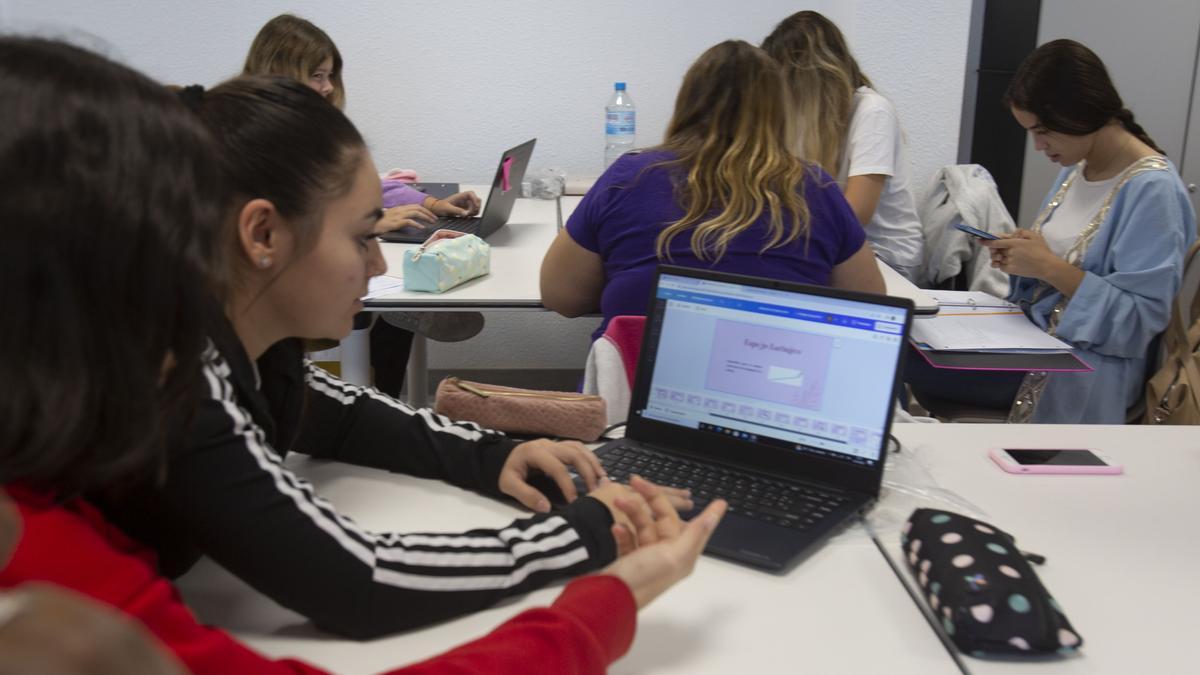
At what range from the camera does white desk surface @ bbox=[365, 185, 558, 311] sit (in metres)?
2.15

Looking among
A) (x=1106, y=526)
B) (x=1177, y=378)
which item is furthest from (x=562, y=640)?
(x=1177, y=378)

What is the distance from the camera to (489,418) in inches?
55.6

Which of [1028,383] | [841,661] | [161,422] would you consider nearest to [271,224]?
[161,422]

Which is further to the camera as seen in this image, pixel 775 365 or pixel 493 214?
pixel 493 214

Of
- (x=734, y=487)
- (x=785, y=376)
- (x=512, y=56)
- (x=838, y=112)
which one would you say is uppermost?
(x=512, y=56)

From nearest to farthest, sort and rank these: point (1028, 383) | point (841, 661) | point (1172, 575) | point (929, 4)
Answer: point (841, 661) → point (1172, 575) → point (1028, 383) → point (929, 4)

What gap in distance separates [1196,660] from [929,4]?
9.56ft

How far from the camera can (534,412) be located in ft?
4.59

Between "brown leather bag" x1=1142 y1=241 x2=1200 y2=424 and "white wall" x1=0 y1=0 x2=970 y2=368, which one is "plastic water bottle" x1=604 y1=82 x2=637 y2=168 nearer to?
"white wall" x1=0 y1=0 x2=970 y2=368

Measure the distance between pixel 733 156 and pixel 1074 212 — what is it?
1.10 m

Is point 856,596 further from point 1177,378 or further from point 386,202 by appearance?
point 386,202

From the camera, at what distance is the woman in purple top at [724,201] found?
183 centimetres

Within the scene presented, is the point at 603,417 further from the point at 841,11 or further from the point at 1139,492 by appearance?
the point at 841,11

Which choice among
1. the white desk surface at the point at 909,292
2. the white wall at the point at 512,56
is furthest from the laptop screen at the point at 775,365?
the white wall at the point at 512,56
